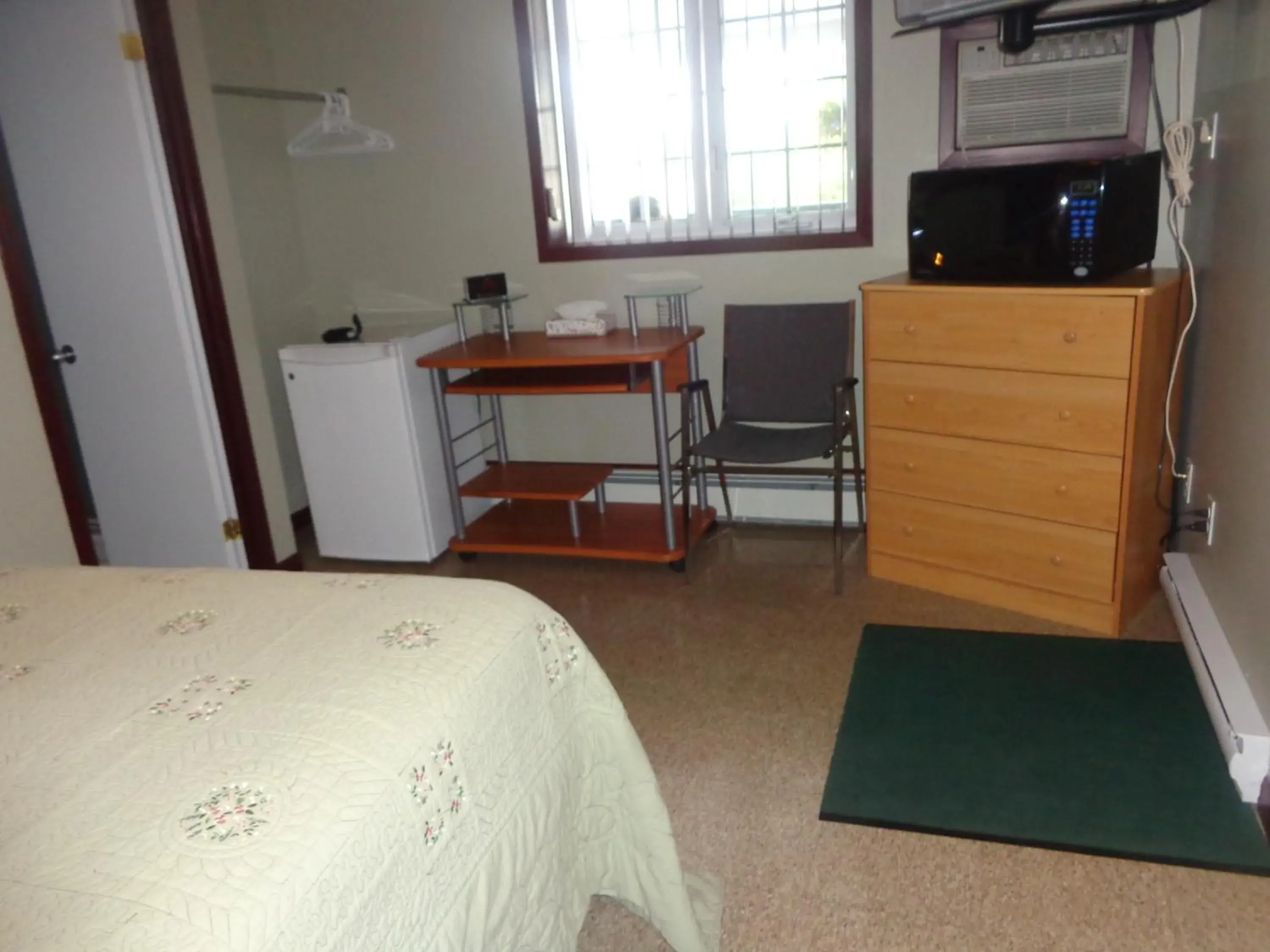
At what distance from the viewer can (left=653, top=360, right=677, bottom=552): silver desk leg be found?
2.93 m

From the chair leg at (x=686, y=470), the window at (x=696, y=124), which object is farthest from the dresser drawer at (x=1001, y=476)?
the window at (x=696, y=124)

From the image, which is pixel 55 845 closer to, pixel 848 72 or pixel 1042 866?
pixel 1042 866

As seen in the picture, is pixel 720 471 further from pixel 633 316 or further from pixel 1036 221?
pixel 1036 221

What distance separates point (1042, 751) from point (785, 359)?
1.57m

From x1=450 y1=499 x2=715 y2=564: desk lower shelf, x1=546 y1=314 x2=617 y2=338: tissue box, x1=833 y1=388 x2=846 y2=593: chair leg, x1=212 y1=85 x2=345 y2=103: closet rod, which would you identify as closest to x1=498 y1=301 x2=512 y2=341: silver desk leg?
x1=546 y1=314 x2=617 y2=338: tissue box

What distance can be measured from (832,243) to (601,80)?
1025mm

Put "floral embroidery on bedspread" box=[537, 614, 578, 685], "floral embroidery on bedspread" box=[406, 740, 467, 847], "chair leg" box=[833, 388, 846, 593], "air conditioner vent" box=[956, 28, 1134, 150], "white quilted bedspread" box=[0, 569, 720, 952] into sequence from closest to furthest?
"white quilted bedspread" box=[0, 569, 720, 952]
"floral embroidery on bedspread" box=[406, 740, 467, 847]
"floral embroidery on bedspread" box=[537, 614, 578, 685]
"air conditioner vent" box=[956, 28, 1134, 150]
"chair leg" box=[833, 388, 846, 593]

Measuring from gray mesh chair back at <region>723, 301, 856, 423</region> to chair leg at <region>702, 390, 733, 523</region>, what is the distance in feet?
0.20

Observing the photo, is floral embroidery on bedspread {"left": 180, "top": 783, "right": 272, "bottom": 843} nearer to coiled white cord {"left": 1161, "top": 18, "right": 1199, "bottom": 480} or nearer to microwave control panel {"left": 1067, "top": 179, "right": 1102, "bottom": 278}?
microwave control panel {"left": 1067, "top": 179, "right": 1102, "bottom": 278}

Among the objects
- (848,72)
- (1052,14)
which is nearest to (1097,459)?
(1052,14)

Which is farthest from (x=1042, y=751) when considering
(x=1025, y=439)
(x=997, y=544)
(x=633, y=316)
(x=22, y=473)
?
(x=22, y=473)

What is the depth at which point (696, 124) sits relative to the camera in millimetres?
3223

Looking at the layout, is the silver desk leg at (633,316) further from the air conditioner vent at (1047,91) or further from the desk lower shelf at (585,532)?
the air conditioner vent at (1047,91)

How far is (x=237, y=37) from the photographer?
3471mm
